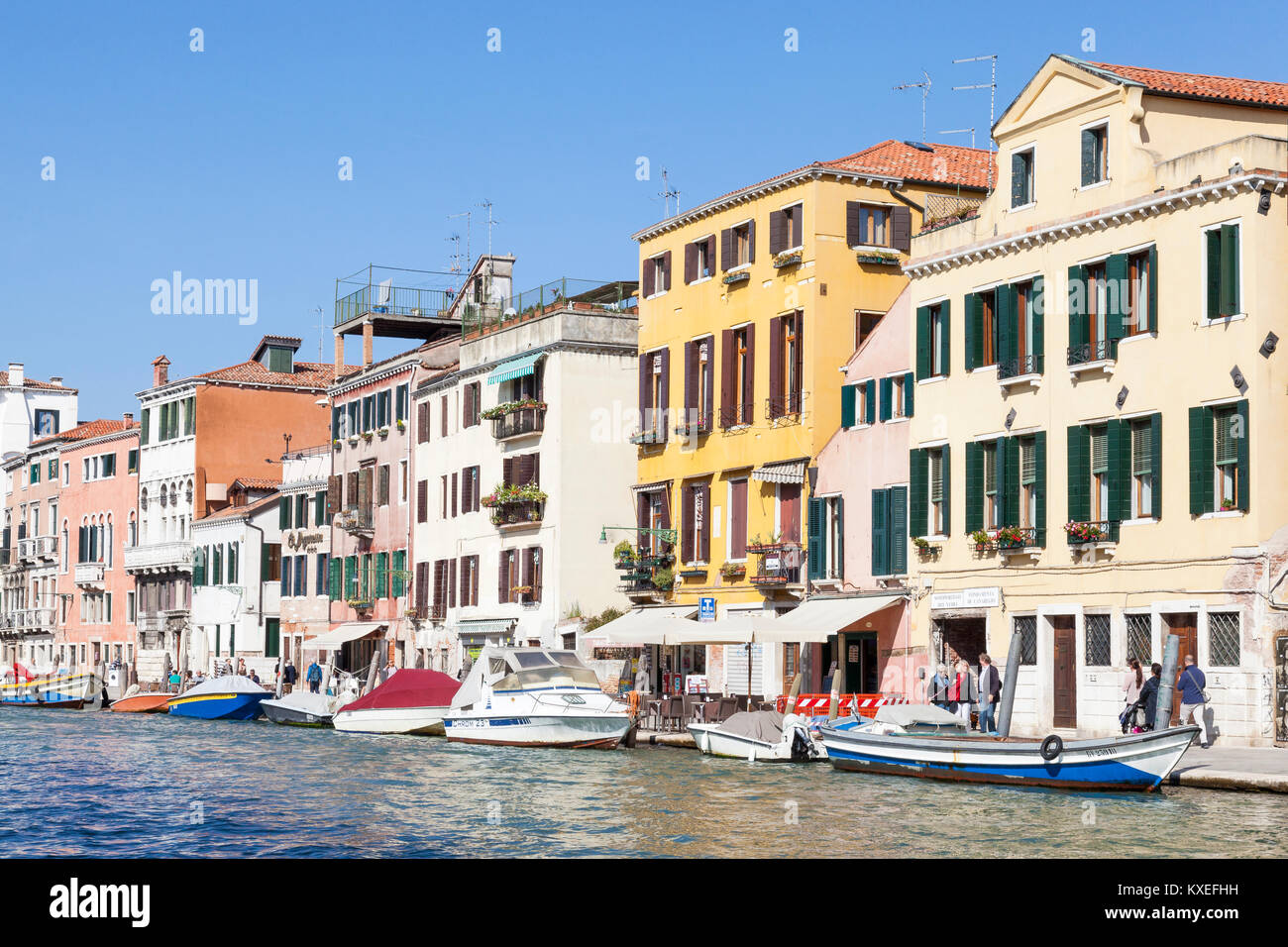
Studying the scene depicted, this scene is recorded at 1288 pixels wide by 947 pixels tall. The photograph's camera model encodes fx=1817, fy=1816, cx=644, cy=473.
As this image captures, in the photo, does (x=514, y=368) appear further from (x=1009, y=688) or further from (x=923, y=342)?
(x=1009, y=688)

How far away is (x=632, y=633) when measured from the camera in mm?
40312

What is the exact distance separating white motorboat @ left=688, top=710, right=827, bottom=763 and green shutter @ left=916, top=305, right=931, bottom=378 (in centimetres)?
852

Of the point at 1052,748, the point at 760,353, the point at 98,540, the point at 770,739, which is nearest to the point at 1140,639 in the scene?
the point at 770,739

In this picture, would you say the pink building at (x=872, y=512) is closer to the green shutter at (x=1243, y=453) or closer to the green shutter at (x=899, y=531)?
the green shutter at (x=899, y=531)

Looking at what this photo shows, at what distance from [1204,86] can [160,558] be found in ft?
186

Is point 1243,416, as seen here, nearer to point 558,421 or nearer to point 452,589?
point 558,421

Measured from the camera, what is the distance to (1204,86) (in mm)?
32469

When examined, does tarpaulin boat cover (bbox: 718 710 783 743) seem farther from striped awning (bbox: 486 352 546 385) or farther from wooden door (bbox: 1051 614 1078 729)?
striped awning (bbox: 486 352 546 385)

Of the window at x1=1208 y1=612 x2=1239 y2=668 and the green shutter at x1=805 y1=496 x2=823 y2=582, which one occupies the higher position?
the green shutter at x1=805 y1=496 x2=823 y2=582

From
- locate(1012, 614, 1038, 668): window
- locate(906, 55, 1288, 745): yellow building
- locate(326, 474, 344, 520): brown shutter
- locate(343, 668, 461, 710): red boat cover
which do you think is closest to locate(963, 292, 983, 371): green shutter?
locate(906, 55, 1288, 745): yellow building

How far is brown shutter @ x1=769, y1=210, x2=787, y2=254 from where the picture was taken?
41688 millimetres

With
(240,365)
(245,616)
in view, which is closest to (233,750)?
(245,616)

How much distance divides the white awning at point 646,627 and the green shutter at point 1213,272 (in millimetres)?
14350
